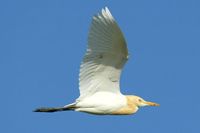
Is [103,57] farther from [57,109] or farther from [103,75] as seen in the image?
[57,109]

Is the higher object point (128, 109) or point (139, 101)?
point (139, 101)

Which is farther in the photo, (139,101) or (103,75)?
(139,101)

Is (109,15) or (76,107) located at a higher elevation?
(109,15)

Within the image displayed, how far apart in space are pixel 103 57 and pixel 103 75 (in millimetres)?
572

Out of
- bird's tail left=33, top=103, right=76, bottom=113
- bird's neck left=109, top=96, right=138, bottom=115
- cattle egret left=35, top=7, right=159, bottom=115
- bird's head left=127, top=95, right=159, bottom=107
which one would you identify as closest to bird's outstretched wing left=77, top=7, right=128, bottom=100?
cattle egret left=35, top=7, right=159, bottom=115

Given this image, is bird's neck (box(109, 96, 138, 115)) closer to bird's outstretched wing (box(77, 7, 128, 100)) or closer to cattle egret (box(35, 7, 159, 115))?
cattle egret (box(35, 7, 159, 115))

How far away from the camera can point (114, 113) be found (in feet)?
53.3

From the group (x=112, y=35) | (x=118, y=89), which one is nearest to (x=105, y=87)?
(x=118, y=89)

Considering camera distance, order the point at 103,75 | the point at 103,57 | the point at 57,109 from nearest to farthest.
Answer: the point at 103,57
the point at 103,75
the point at 57,109

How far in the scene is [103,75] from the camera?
1617 centimetres

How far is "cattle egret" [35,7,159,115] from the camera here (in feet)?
50.2

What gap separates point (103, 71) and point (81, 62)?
0.59 metres

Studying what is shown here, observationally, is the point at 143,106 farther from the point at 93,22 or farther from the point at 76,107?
the point at 93,22

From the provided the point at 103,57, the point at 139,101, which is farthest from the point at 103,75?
the point at 139,101
